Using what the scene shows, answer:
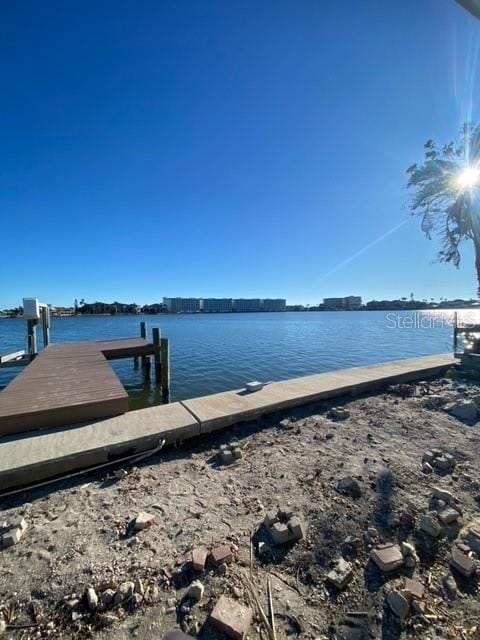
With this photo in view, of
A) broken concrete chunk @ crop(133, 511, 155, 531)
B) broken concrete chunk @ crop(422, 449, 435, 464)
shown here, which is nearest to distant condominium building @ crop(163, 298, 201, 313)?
broken concrete chunk @ crop(422, 449, 435, 464)

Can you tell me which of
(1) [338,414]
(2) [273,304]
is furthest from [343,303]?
(1) [338,414]

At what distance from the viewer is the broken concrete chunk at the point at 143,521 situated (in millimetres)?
2488

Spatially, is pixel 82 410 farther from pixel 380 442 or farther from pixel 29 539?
pixel 380 442

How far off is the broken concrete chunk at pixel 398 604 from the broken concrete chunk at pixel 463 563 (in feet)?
1.94

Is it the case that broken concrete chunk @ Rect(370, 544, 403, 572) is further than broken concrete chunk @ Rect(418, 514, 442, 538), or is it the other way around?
broken concrete chunk @ Rect(418, 514, 442, 538)

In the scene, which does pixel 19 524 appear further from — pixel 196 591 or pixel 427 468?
pixel 427 468

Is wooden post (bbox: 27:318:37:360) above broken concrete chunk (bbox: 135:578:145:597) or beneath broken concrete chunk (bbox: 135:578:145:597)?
above

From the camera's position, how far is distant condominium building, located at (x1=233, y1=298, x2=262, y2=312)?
142750 mm

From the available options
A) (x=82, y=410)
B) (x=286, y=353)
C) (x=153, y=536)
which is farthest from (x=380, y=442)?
(x=286, y=353)

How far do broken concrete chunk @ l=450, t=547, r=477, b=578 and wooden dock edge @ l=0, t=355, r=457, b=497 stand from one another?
3.00 meters

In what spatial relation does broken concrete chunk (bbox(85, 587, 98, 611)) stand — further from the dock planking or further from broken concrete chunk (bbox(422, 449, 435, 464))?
broken concrete chunk (bbox(422, 449, 435, 464))

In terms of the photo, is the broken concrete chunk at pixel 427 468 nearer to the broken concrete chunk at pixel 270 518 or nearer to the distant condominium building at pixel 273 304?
the broken concrete chunk at pixel 270 518

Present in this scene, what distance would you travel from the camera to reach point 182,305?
134875mm

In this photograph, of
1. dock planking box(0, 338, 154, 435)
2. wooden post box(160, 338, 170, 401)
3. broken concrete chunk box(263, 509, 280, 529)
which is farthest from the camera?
wooden post box(160, 338, 170, 401)
